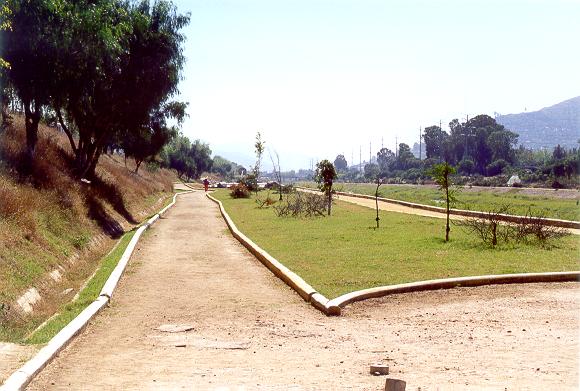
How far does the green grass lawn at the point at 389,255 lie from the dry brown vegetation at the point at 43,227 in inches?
178

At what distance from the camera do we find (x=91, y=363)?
6.84m

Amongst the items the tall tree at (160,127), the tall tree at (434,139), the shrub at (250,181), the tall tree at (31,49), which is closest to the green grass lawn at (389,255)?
the tall tree at (31,49)

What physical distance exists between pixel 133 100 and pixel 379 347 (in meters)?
22.9

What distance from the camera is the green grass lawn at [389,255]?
1221 cm

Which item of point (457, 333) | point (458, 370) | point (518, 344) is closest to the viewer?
point (458, 370)

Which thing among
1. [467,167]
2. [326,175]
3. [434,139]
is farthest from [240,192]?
[434,139]

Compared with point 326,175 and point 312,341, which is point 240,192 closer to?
point 326,175

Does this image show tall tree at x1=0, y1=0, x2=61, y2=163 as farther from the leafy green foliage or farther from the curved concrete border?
the leafy green foliage

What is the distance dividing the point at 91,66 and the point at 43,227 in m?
7.84

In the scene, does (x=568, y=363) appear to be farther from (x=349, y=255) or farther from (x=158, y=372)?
(x=349, y=255)

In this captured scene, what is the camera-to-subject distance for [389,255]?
15.0 m

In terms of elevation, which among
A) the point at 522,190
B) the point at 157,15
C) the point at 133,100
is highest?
the point at 157,15

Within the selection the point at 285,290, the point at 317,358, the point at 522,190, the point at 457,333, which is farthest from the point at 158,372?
the point at 522,190

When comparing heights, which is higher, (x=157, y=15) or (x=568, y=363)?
(x=157, y=15)
